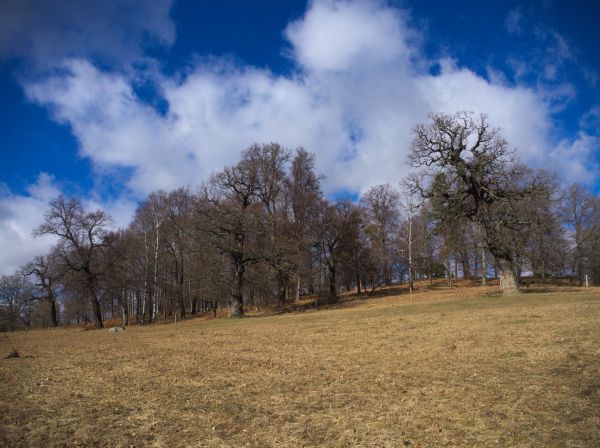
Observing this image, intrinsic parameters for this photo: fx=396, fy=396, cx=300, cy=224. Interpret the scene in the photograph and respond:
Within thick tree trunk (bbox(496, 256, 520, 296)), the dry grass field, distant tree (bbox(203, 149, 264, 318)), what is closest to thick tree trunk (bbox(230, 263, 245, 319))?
distant tree (bbox(203, 149, 264, 318))

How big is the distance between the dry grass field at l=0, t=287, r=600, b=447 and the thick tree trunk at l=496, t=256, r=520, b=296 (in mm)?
14063

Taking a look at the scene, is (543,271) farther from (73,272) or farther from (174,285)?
(73,272)

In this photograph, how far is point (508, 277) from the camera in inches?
1074

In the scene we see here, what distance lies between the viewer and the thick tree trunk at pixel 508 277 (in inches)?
1066

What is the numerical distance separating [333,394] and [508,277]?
78.4 ft

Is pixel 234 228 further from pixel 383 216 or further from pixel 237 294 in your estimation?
pixel 383 216

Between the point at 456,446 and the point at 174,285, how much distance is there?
46.9 metres

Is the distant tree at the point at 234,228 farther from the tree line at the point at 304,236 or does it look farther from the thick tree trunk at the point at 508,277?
the thick tree trunk at the point at 508,277

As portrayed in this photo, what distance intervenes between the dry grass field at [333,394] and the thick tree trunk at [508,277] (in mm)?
14063

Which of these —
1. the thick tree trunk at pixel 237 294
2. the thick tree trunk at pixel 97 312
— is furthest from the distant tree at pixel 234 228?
the thick tree trunk at pixel 97 312

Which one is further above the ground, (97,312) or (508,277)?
(508,277)

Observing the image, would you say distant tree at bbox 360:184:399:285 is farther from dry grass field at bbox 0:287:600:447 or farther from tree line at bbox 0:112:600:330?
dry grass field at bbox 0:287:600:447

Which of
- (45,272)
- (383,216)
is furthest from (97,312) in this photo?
(383,216)

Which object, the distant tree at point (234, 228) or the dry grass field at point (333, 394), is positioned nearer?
the dry grass field at point (333, 394)
